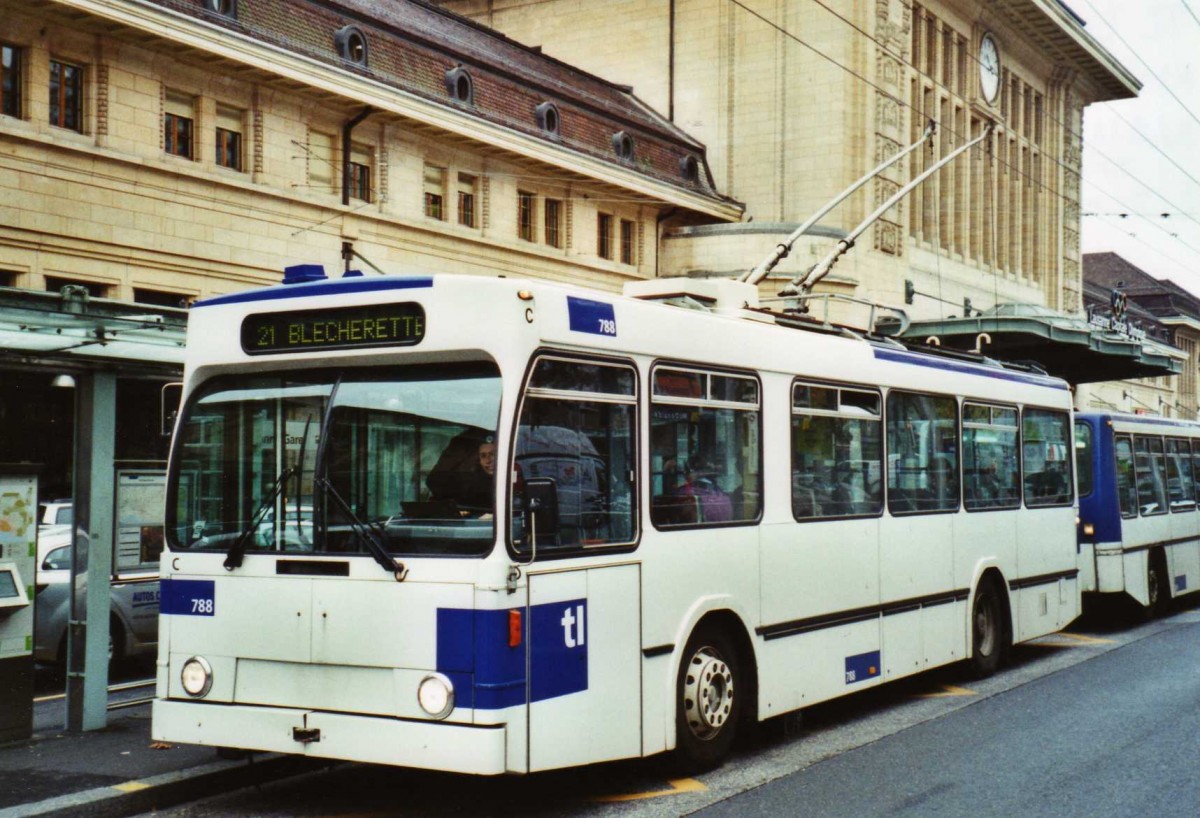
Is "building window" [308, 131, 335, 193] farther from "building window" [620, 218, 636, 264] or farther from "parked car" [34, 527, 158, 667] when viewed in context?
"parked car" [34, 527, 158, 667]

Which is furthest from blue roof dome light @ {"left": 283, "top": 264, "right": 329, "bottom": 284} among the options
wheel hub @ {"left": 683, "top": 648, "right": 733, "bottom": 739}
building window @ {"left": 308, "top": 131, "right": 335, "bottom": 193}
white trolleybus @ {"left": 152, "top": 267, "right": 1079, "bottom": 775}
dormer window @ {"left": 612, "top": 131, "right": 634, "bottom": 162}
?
dormer window @ {"left": 612, "top": 131, "right": 634, "bottom": 162}

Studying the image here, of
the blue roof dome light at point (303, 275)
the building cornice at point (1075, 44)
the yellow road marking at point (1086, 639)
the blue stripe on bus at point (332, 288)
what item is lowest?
the yellow road marking at point (1086, 639)

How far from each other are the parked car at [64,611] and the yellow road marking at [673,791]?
4122mm

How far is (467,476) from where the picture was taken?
23.4 feet

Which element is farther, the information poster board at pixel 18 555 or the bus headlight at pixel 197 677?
the information poster board at pixel 18 555

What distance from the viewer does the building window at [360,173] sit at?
1203 inches

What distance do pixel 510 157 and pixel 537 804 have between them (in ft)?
90.0

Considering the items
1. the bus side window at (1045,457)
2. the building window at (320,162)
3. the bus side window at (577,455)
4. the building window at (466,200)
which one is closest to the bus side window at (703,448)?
the bus side window at (577,455)

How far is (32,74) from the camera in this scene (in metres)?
24.1

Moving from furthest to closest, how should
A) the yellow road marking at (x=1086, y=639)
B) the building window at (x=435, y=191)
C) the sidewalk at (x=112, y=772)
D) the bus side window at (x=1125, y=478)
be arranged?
the building window at (x=435, y=191)
the bus side window at (x=1125, y=478)
the yellow road marking at (x=1086, y=639)
the sidewalk at (x=112, y=772)

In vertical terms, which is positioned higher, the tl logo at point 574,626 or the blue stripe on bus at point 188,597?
the blue stripe on bus at point 188,597

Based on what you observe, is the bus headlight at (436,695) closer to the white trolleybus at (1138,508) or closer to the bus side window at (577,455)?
the bus side window at (577,455)

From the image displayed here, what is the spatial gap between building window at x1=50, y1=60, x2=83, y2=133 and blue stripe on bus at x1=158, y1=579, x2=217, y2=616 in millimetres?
18913

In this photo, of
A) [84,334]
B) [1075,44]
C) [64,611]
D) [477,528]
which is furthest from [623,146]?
[477,528]
